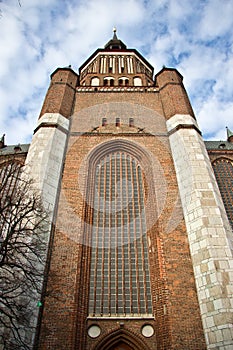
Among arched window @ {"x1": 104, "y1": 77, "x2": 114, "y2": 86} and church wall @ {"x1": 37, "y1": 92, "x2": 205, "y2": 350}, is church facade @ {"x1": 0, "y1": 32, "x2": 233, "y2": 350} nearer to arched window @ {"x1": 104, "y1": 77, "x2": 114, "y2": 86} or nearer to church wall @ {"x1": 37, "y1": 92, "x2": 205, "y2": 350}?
church wall @ {"x1": 37, "y1": 92, "x2": 205, "y2": 350}

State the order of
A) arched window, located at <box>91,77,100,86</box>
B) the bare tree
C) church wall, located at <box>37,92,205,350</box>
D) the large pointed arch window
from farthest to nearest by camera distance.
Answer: arched window, located at <box>91,77,100,86</box>, the large pointed arch window, church wall, located at <box>37,92,205,350</box>, the bare tree

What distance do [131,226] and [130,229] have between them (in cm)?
15

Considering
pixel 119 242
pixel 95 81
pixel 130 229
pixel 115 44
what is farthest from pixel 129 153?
pixel 115 44

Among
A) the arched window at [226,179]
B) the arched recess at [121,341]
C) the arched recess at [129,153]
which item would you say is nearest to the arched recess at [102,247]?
the arched recess at [129,153]

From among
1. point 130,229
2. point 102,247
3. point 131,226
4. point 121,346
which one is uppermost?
point 131,226

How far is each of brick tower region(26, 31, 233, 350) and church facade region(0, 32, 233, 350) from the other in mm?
40

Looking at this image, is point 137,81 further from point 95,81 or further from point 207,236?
point 207,236

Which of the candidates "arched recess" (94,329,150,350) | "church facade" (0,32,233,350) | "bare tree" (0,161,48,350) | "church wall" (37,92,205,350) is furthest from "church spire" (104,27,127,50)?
"arched recess" (94,329,150,350)

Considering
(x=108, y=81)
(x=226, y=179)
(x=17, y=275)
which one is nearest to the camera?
(x=17, y=275)

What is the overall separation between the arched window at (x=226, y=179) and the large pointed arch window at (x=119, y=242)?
5237mm

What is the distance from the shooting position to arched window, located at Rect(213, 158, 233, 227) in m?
17.1

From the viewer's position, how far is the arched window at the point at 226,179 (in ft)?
56.0

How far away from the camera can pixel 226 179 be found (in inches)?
735

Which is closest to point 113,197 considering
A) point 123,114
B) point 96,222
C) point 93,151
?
point 96,222
